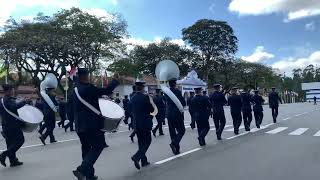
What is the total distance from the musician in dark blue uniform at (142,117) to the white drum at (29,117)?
9.68 ft

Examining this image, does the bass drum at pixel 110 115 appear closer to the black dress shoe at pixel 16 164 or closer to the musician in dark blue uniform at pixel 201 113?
the black dress shoe at pixel 16 164

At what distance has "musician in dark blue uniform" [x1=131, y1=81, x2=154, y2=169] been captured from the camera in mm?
9625

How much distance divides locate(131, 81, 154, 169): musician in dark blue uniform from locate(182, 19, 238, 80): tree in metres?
70.6

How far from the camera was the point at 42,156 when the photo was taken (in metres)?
12.6

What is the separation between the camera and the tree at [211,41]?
261 feet

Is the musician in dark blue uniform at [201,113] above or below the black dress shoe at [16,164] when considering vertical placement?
above

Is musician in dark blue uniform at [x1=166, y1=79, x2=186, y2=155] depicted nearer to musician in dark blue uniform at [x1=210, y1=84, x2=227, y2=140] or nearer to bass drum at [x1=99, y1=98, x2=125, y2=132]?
bass drum at [x1=99, y1=98, x2=125, y2=132]

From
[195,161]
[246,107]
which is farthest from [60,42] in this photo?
[195,161]

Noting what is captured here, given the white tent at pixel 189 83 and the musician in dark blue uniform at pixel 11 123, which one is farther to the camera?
the white tent at pixel 189 83

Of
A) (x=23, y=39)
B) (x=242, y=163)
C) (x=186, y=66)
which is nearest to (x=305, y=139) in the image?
(x=242, y=163)

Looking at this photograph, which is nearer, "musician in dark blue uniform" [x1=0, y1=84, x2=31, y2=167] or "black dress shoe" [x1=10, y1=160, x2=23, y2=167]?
"musician in dark blue uniform" [x1=0, y1=84, x2=31, y2=167]

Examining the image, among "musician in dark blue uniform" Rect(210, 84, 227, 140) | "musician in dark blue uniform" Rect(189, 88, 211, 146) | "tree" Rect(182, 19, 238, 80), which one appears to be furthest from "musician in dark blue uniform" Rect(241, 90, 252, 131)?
"tree" Rect(182, 19, 238, 80)

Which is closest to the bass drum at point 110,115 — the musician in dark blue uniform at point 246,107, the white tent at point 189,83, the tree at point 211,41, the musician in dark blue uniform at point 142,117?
the musician in dark blue uniform at point 142,117

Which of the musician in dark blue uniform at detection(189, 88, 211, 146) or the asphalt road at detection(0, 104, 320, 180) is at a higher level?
the musician in dark blue uniform at detection(189, 88, 211, 146)
